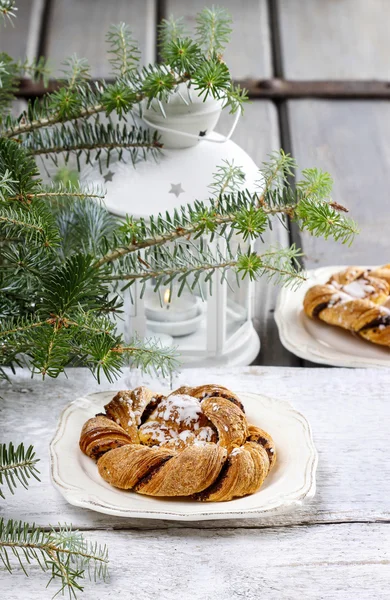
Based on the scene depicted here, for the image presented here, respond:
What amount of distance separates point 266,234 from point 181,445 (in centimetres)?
71

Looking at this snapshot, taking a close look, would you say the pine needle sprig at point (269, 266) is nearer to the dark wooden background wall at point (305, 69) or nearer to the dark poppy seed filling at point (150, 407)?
the dark poppy seed filling at point (150, 407)

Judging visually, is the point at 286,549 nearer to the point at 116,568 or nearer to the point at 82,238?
the point at 116,568

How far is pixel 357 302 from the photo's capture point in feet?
3.69

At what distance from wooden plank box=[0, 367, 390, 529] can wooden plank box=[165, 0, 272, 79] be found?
1.04 metres

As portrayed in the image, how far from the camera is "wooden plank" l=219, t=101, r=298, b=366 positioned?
1164 millimetres

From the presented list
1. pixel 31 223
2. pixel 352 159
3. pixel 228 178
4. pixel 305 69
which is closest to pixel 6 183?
pixel 31 223

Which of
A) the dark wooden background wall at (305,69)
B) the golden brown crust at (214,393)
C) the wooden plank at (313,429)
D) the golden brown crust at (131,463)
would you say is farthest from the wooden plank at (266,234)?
the golden brown crust at (131,463)

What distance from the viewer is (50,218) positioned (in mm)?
762

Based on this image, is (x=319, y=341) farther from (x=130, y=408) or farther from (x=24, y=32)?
(x=24, y=32)

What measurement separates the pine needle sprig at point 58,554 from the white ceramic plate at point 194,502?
4 centimetres

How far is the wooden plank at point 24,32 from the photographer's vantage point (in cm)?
188

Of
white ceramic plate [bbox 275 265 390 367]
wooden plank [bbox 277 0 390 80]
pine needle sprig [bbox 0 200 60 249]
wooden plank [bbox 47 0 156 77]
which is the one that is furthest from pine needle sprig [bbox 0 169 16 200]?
wooden plank [bbox 277 0 390 80]

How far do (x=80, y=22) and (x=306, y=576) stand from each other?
62.7 inches

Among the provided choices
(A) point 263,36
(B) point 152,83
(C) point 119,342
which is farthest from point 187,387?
(A) point 263,36
